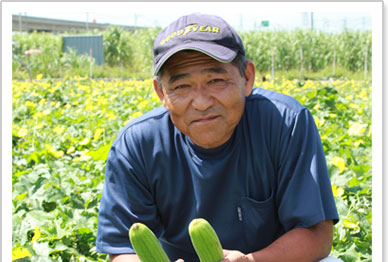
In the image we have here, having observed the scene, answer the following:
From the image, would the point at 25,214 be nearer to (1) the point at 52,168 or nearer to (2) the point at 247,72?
(1) the point at 52,168

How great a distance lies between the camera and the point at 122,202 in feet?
6.59

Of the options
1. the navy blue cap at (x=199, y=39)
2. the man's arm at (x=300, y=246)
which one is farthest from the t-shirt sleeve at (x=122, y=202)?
the man's arm at (x=300, y=246)

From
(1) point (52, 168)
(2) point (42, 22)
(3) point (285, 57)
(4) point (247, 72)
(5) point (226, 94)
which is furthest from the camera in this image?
(2) point (42, 22)

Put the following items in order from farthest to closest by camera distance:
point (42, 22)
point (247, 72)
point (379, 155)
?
point (42, 22)
point (379, 155)
point (247, 72)

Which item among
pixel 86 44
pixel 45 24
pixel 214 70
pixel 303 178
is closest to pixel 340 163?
pixel 303 178

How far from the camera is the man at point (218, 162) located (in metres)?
1.83

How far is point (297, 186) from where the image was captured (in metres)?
1.91

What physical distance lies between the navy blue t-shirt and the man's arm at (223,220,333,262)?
5cm

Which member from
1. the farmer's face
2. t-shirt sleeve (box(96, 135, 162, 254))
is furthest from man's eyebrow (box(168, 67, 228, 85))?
t-shirt sleeve (box(96, 135, 162, 254))

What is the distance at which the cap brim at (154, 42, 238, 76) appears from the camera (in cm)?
176

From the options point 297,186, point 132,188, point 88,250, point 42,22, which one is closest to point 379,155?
point 297,186

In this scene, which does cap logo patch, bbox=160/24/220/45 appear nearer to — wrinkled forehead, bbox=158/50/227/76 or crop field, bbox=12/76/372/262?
wrinkled forehead, bbox=158/50/227/76

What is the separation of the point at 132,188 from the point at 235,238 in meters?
0.52

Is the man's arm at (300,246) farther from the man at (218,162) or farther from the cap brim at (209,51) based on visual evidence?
the cap brim at (209,51)
